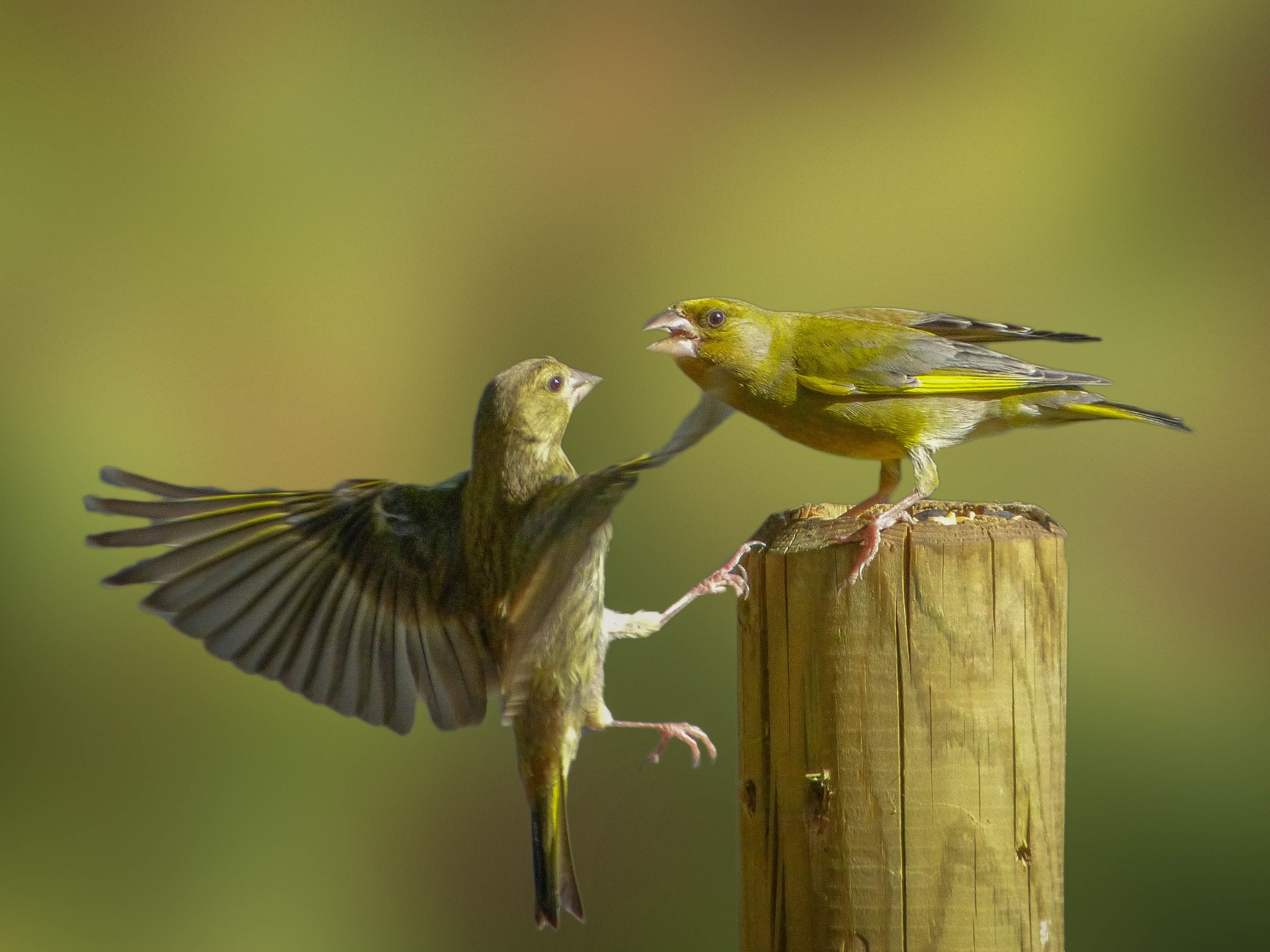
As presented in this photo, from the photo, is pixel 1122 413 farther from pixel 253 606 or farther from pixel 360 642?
pixel 253 606

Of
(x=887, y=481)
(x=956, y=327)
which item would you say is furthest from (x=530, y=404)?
(x=956, y=327)

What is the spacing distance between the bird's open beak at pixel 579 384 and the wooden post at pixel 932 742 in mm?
1092

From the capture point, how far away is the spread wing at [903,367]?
314 centimetres

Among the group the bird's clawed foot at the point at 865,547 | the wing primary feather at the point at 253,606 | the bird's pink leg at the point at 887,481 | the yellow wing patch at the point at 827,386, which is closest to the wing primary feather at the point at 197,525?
the wing primary feather at the point at 253,606

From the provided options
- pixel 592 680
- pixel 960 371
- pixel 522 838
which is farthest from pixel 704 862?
pixel 960 371

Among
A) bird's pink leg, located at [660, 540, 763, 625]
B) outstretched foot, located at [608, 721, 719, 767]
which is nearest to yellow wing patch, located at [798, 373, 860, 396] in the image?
bird's pink leg, located at [660, 540, 763, 625]

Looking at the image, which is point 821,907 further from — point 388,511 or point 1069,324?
point 1069,324

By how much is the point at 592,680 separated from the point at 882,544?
4.20ft

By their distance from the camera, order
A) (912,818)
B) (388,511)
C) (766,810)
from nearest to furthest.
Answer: (912,818) → (766,810) → (388,511)

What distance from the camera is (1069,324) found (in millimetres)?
6410

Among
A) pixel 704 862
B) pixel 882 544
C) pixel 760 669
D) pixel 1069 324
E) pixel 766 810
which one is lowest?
pixel 704 862

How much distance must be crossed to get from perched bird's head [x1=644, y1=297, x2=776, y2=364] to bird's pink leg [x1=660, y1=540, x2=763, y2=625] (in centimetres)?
49

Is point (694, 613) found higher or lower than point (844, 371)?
lower

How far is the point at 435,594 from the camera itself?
3357mm
